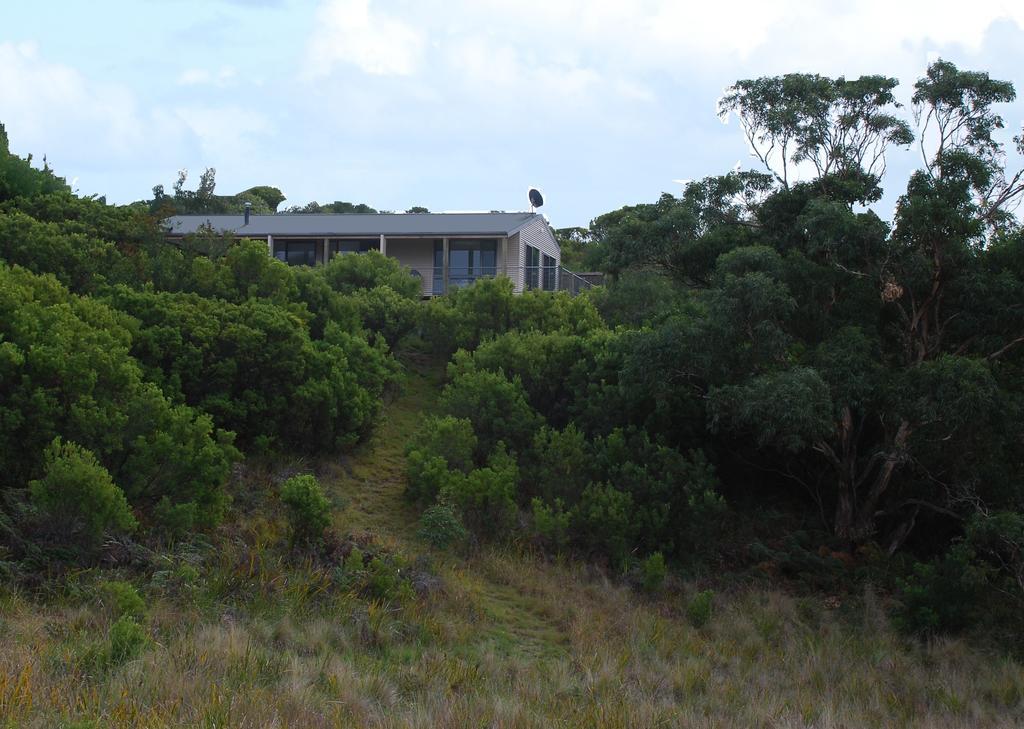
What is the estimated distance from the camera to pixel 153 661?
7.73 metres

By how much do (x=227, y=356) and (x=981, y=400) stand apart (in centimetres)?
988

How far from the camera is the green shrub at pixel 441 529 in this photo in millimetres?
13875

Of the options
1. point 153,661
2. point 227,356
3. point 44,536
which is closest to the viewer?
point 153,661

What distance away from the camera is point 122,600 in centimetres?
892

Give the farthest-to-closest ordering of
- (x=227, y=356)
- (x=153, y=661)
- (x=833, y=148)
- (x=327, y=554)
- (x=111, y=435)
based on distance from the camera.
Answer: (x=227, y=356), (x=833, y=148), (x=327, y=554), (x=111, y=435), (x=153, y=661)

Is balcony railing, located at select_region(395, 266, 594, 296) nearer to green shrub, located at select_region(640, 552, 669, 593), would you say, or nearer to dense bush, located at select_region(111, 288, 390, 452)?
dense bush, located at select_region(111, 288, 390, 452)

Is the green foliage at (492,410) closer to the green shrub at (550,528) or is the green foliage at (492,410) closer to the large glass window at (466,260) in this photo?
the green shrub at (550,528)

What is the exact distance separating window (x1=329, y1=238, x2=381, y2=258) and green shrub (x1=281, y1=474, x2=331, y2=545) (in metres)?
21.7

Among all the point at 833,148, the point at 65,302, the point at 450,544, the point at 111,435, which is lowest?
the point at 450,544

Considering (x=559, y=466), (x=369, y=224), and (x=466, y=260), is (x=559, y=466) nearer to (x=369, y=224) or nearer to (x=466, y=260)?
(x=466, y=260)

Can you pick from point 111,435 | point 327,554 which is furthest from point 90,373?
point 327,554

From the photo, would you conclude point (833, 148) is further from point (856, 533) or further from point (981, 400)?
point (856, 533)

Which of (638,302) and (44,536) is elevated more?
(638,302)

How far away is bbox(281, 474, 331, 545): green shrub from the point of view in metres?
12.0
